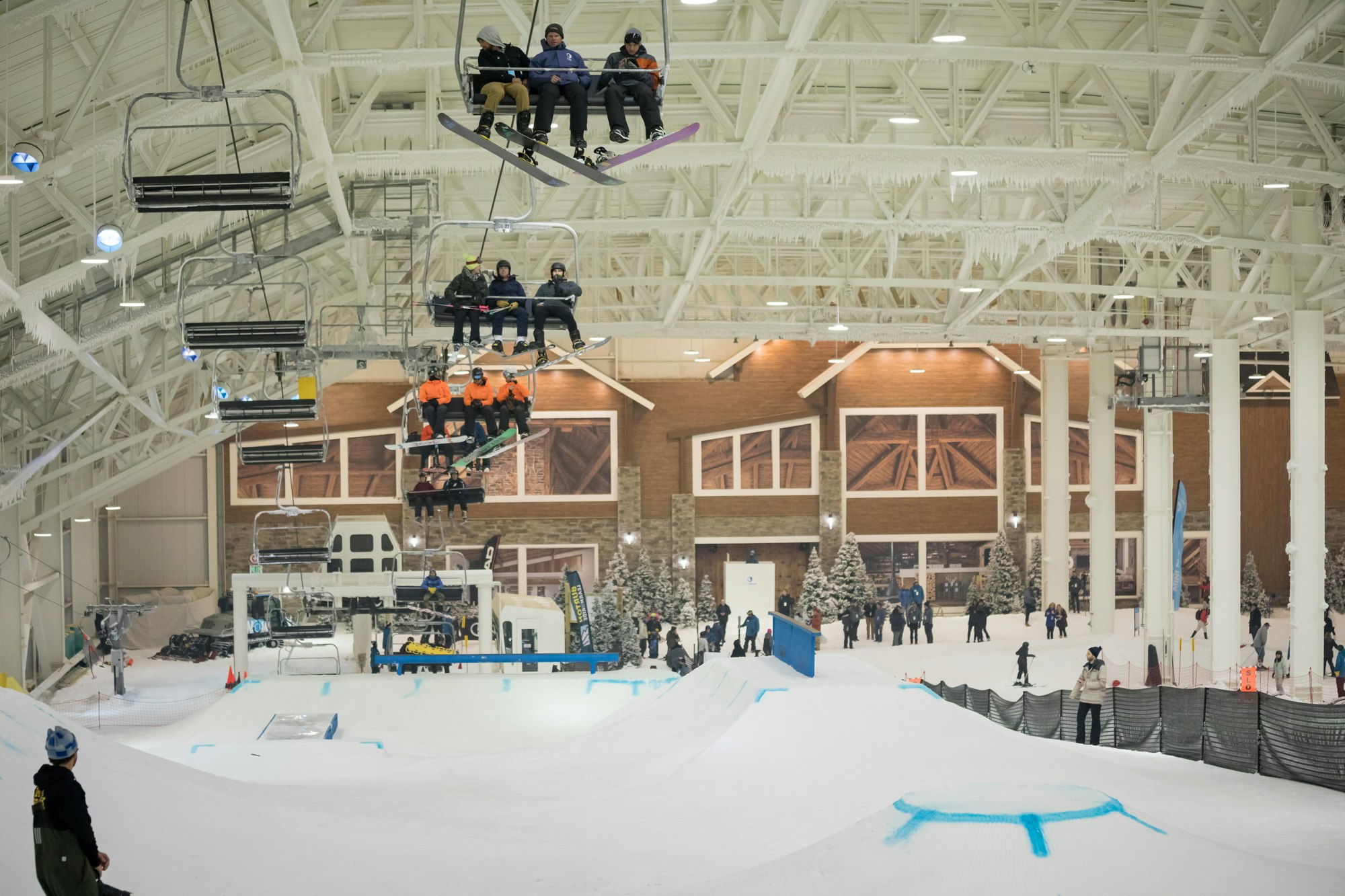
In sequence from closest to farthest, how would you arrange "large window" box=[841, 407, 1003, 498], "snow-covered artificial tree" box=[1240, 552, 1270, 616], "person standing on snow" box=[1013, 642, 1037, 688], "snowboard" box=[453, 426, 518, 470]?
"snowboard" box=[453, 426, 518, 470], "person standing on snow" box=[1013, 642, 1037, 688], "snow-covered artificial tree" box=[1240, 552, 1270, 616], "large window" box=[841, 407, 1003, 498]

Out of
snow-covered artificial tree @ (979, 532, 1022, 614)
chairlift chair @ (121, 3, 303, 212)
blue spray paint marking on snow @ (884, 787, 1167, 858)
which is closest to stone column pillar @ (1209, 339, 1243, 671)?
snow-covered artificial tree @ (979, 532, 1022, 614)

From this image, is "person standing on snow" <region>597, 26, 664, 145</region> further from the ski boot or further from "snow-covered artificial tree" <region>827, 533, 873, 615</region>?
"snow-covered artificial tree" <region>827, 533, 873, 615</region>

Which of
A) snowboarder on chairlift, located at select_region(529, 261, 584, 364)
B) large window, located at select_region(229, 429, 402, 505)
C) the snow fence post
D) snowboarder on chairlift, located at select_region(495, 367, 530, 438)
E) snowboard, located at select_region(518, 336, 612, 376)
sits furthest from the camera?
large window, located at select_region(229, 429, 402, 505)

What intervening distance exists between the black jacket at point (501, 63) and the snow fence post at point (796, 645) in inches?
398

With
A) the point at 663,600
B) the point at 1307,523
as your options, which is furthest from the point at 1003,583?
the point at 1307,523

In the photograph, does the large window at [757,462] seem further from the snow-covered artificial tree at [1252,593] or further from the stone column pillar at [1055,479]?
the snow-covered artificial tree at [1252,593]

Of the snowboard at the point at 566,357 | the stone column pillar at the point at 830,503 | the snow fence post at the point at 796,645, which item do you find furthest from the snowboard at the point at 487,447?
Result: the stone column pillar at the point at 830,503

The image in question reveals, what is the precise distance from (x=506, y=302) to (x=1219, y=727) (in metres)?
8.89

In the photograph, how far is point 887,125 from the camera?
57.7 feet

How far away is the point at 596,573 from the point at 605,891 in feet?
93.5

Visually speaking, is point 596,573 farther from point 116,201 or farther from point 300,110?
point 300,110

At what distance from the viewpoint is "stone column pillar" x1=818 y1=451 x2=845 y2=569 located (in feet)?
119

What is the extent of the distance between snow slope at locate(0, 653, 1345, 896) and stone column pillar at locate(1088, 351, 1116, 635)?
16.2m

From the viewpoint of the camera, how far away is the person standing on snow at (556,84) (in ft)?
23.8
